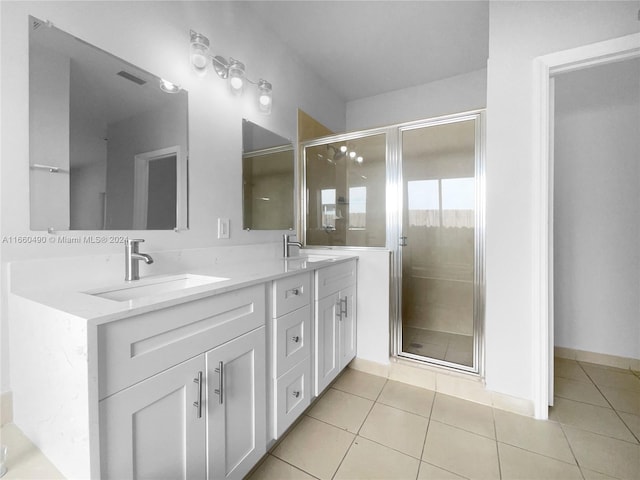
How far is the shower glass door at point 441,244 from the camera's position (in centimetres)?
188

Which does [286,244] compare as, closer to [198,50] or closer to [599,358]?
[198,50]

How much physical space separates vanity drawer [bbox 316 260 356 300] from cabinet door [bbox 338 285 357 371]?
0.20 feet

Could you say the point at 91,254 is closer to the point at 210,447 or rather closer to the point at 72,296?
the point at 72,296

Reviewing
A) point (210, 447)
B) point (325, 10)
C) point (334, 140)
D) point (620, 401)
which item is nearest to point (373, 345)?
point (210, 447)

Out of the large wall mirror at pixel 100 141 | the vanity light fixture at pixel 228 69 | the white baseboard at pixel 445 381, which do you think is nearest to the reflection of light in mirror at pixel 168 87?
Answer: the large wall mirror at pixel 100 141

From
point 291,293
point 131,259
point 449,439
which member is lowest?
point 449,439

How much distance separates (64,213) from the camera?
3.42 feet

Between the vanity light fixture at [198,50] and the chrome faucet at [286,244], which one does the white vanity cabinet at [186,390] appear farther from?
the vanity light fixture at [198,50]

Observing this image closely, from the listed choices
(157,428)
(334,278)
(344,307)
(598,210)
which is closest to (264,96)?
(334,278)

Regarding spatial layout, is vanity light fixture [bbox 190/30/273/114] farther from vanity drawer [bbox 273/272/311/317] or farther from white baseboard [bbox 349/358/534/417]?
white baseboard [bbox 349/358/534/417]

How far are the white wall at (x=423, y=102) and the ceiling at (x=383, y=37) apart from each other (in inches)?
3.6

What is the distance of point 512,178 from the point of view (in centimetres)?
160

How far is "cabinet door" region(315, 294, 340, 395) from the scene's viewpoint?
1.55 m

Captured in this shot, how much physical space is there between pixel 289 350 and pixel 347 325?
2.29ft
